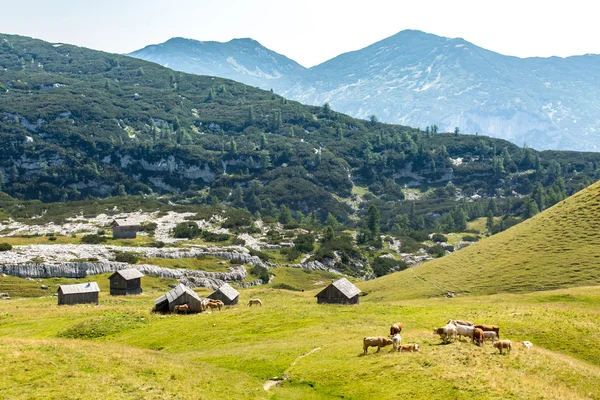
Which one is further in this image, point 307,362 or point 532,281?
point 532,281

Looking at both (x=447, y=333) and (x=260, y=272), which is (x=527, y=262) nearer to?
(x=447, y=333)

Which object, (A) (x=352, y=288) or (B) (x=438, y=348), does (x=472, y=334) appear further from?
(A) (x=352, y=288)

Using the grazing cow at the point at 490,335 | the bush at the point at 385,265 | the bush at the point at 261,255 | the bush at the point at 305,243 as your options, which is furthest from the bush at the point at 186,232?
the grazing cow at the point at 490,335

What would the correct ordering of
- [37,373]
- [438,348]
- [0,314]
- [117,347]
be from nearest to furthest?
[37,373] < [438,348] < [117,347] < [0,314]

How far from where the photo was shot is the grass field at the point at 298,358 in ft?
108

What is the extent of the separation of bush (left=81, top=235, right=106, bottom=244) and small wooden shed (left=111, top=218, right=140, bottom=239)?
5.12 metres

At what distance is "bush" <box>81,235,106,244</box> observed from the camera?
151825 millimetres

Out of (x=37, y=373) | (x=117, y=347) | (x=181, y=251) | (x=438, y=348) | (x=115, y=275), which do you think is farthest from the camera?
(x=181, y=251)

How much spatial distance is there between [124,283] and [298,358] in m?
70.2

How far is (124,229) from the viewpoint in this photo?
16350 centimetres

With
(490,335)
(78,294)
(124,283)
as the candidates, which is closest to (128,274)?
(124,283)

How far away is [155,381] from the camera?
3500 centimetres

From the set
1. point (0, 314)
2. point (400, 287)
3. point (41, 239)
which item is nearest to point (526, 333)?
point (400, 287)

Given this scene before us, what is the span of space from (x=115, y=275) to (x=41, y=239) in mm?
58870
